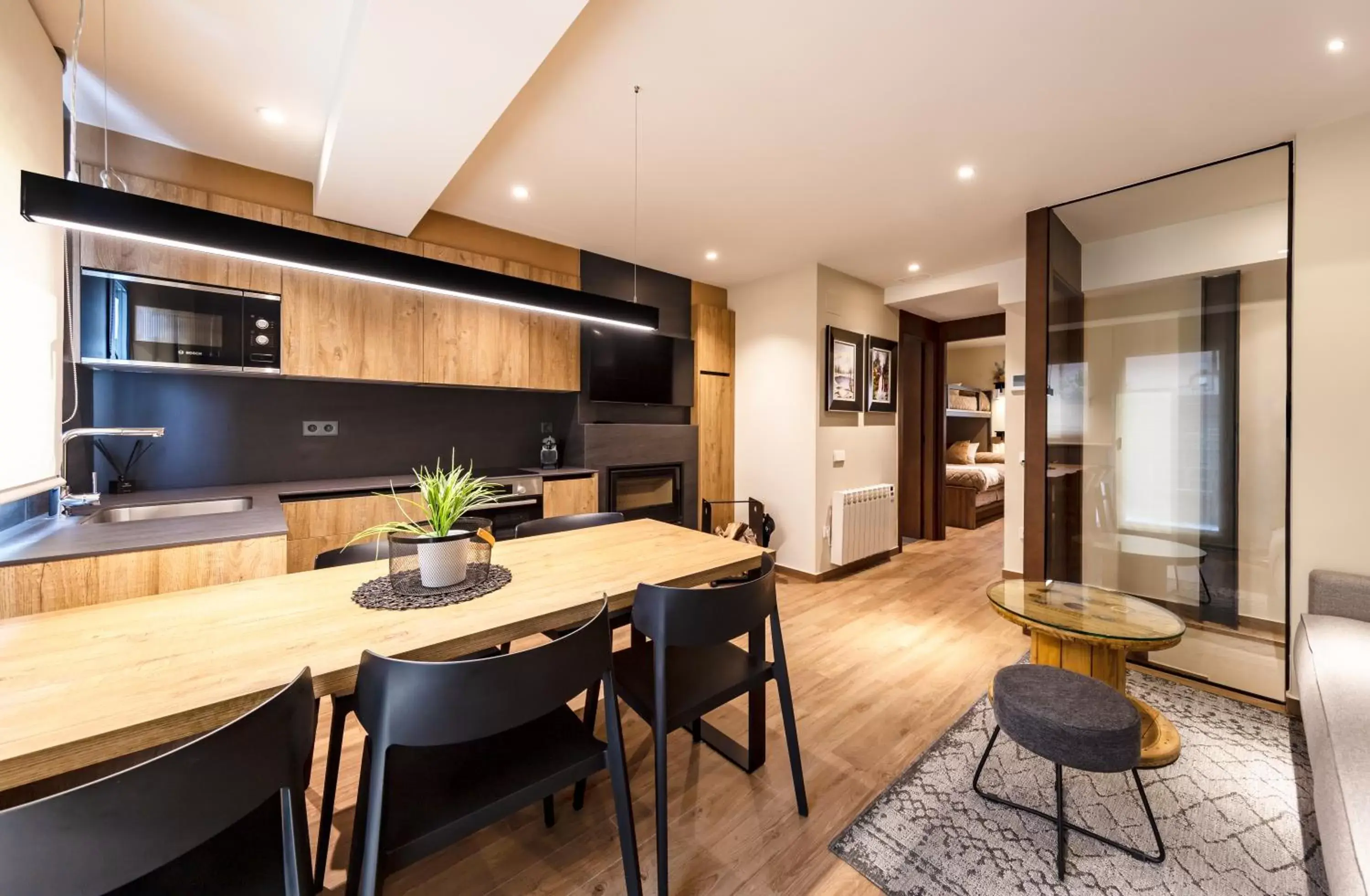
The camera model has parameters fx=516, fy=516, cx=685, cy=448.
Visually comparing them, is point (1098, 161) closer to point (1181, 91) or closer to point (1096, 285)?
point (1181, 91)

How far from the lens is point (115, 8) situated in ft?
5.67

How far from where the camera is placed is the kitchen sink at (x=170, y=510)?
2297mm

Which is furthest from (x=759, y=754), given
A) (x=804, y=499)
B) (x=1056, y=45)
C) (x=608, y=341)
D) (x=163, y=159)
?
(x=163, y=159)

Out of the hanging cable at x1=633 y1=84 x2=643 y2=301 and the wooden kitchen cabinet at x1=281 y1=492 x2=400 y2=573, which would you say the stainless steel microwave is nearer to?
the wooden kitchen cabinet at x1=281 y1=492 x2=400 y2=573

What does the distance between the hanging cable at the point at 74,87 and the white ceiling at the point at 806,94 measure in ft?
0.12

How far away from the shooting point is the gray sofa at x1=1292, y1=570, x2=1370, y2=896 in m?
1.16

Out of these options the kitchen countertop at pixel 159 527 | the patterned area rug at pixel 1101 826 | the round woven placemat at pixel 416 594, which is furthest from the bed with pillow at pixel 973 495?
the kitchen countertop at pixel 159 527

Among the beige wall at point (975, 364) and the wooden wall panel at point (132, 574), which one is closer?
the wooden wall panel at point (132, 574)

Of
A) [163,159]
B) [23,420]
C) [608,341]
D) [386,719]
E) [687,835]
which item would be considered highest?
[163,159]

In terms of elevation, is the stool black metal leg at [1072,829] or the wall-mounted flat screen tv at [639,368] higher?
the wall-mounted flat screen tv at [639,368]

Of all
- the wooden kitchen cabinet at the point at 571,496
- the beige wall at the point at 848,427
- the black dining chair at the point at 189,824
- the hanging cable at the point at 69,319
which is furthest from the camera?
the beige wall at the point at 848,427

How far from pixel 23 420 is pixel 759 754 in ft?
9.45

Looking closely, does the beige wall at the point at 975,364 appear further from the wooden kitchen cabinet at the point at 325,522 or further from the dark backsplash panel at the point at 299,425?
the wooden kitchen cabinet at the point at 325,522

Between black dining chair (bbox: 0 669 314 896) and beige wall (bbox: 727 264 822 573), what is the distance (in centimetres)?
374
